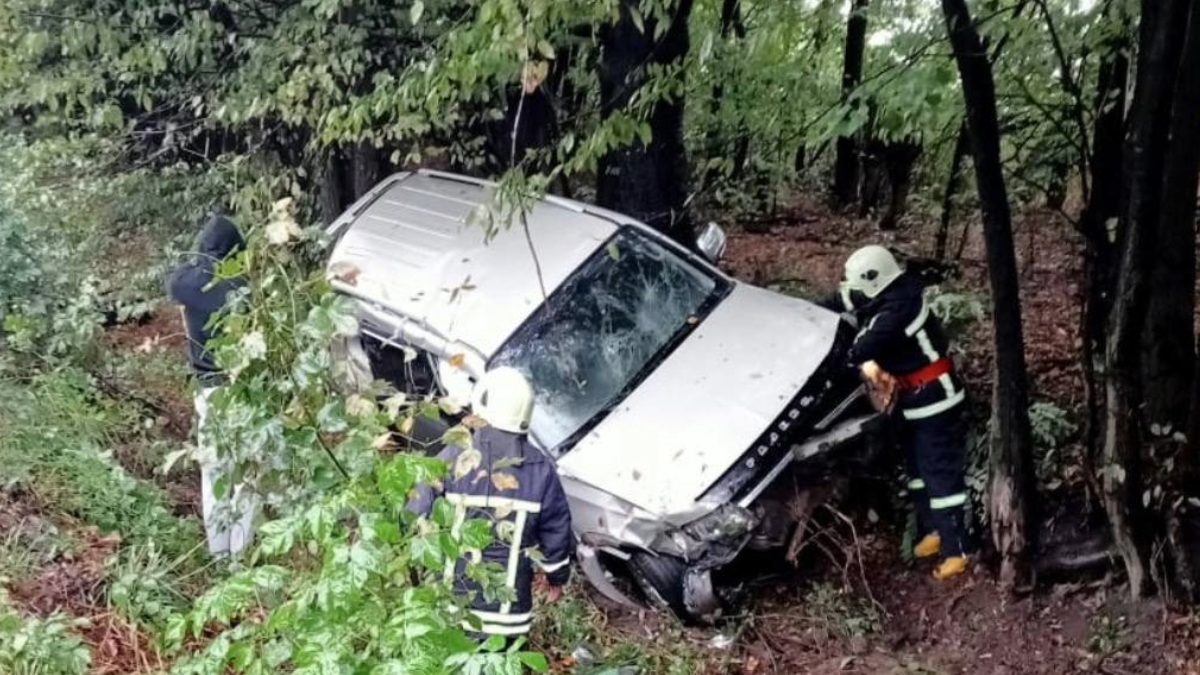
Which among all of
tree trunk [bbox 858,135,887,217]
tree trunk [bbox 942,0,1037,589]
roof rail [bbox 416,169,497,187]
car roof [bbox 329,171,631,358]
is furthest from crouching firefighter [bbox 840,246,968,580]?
tree trunk [bbox 858,135,887,217]

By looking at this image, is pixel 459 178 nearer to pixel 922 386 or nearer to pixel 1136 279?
pixel 922 386

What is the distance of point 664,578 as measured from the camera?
4.81 m

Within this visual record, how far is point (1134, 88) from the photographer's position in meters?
4.35

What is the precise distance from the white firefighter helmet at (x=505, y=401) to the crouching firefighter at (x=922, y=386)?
2.03m

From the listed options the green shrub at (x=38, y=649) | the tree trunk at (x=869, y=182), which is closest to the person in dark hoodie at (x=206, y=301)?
the green shrub at (x=38, y=649)

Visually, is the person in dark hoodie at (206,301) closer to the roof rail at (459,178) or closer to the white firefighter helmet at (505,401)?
the white firefighter helmet at (505,401)

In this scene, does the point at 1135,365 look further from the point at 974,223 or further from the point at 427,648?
the point at 974,223

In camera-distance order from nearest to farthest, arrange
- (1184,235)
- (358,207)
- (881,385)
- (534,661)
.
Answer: (534,661), (1184,235), (881,385), (358,207)

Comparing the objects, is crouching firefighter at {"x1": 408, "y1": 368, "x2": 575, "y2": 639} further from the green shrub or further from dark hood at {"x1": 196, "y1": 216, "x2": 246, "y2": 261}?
dark hood at {"x1": 196, "y1": 216, "x2": 246, "y2": 261}

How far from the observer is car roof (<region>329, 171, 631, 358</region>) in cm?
576

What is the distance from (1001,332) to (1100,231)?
0.60 m

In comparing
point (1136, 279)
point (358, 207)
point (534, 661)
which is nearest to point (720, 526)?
point (1136, 279)

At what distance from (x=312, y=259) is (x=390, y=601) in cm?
355

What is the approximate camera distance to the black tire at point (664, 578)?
4.79 metres
